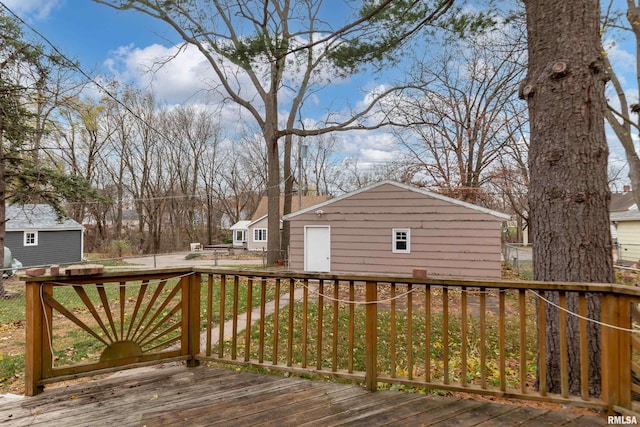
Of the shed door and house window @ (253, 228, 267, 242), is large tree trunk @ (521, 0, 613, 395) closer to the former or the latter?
the shed door

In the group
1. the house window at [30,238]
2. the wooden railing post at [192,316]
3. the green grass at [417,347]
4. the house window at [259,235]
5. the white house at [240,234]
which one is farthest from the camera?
the white house at [240,234]

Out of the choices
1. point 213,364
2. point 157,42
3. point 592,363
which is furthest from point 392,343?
point 157,42

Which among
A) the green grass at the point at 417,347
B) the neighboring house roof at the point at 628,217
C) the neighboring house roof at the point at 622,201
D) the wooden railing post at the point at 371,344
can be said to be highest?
the neighboring house roof at the point at 622,201

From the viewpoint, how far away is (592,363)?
2.17m

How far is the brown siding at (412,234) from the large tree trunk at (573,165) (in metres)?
7.15

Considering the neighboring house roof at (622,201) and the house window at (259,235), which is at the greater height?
the neighboring house roof at (622,201)

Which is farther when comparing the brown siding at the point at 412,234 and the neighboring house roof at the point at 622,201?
the neighboring house roof at the point at 622,201

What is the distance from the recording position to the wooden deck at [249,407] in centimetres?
199

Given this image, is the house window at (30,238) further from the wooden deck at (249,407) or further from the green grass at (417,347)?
the wooden deck at (249,407)

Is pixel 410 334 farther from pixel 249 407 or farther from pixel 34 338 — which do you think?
pixel 34 338

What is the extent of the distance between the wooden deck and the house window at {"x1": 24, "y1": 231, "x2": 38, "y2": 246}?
19.1m

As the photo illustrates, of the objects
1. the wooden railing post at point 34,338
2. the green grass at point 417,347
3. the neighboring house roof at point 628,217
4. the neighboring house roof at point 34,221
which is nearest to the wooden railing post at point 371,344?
the green grass at point 417,347

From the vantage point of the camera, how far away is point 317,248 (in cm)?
1039

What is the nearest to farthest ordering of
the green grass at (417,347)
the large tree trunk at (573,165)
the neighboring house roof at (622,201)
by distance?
the large tree trunk at (573,165), the green grass at (417,347), the neighboring house roof at (622,201)
